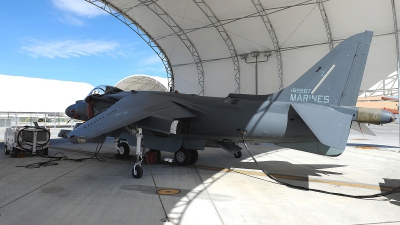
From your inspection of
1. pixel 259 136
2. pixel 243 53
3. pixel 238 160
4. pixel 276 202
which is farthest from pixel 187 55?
pixel 276 202

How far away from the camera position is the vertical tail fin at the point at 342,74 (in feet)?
25.0

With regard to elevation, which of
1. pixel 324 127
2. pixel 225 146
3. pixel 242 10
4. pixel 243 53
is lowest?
pixel 225 146

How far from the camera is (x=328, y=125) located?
21.4ft

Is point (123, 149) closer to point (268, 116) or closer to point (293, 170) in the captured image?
point (268, 116)

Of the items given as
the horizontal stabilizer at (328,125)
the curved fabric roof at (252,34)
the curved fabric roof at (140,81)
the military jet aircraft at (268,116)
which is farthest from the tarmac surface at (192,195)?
the curved fabric roof at (140,81)

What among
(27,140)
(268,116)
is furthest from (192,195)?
(27,140)

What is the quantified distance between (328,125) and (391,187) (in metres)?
2.51

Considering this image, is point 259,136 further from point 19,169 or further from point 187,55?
point 187,55

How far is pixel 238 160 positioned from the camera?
1115cm

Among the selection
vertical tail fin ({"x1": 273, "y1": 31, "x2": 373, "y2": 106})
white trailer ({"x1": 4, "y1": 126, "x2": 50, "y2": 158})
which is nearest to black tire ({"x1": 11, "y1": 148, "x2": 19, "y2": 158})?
white trailer ({"x1": 4, "y1": 126, "x2": 50, "y2": 158})

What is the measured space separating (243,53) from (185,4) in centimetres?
785

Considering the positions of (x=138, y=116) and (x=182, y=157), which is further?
(x=182, y=157)

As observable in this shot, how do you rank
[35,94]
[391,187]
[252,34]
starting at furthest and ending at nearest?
1. [35,94]
2. [252,34]
3. [391,187]

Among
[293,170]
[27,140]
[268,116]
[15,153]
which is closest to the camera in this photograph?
[268,116]
